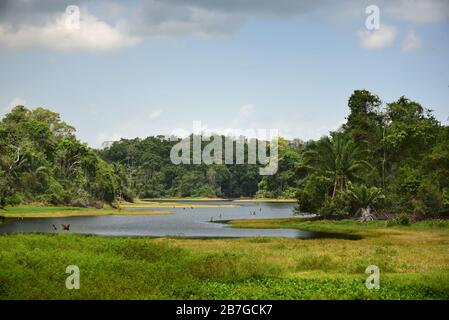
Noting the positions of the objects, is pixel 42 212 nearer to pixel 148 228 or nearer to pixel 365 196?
pixel 148 228

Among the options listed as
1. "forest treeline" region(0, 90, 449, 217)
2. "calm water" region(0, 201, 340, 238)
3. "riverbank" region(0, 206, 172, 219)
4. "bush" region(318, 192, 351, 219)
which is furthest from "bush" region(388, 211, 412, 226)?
"riverbank" region(0, 206, 172, 219)

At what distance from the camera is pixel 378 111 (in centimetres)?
8494

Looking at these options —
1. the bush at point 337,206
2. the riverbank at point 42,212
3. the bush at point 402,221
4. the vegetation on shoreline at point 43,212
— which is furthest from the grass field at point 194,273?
the vegetation on shoreline at point 43,212

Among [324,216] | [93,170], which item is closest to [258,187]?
[93,170]

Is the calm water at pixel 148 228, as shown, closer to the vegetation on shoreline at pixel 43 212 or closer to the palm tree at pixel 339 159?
the vegetation on shoreline at pixel 43 212

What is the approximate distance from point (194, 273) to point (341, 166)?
4626 centimetres

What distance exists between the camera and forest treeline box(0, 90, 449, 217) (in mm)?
64688

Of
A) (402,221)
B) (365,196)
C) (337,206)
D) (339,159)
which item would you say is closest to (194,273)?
(402,221)

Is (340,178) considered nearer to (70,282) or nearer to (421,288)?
(421,288)

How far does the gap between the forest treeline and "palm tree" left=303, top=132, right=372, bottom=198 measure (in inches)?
4.8

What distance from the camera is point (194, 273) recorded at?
24.0m

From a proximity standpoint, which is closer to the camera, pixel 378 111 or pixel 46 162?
pixel 378 111

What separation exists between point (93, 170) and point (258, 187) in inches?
2960
